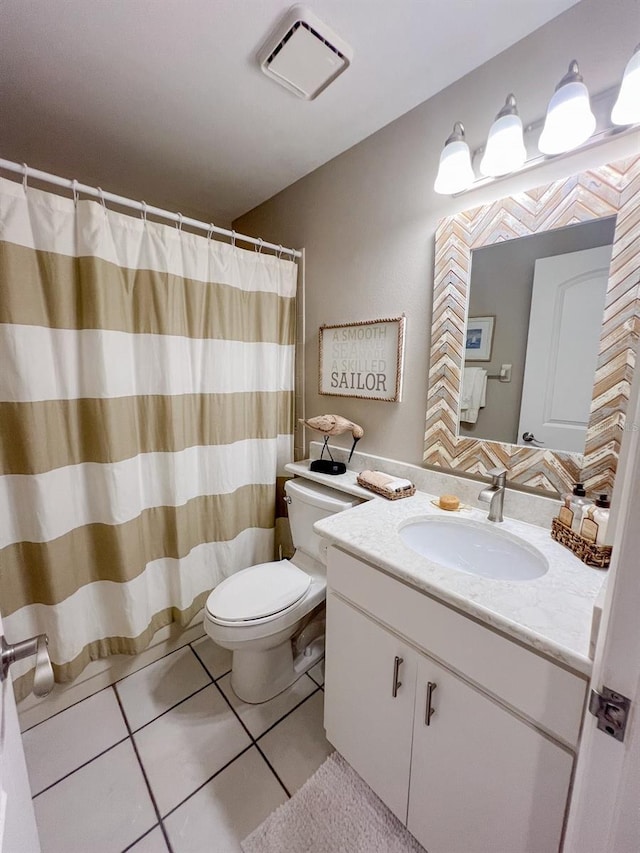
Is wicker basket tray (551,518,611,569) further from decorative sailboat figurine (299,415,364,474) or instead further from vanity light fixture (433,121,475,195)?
vanity light fixture (433,121,475,195)

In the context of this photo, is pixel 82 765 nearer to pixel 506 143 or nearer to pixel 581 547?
pixel 581 547

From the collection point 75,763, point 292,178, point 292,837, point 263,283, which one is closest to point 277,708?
point 292,837

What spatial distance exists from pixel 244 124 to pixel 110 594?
77.0 inches

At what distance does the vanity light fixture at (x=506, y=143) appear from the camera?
943 mm

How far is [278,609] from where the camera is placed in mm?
1239

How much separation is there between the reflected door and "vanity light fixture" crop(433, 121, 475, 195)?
36 cm

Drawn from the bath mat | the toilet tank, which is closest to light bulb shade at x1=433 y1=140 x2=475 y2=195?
the toilet tank

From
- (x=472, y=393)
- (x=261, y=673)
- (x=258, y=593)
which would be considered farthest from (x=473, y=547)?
(x=261, y=673)

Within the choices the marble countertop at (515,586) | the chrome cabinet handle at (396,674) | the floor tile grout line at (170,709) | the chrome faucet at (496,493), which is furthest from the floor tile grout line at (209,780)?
the chrome faucet at (496,493)

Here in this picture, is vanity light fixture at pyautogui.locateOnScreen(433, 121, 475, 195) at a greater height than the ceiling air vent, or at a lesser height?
lesser

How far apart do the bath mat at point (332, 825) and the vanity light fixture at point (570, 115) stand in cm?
196

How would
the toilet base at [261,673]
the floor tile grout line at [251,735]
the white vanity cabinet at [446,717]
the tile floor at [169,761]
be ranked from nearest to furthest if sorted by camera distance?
the white vanity cabinet at [446,717], the tile floor at [169,761], the floor tile grout line at [251,735], the toilet base at [261,673]

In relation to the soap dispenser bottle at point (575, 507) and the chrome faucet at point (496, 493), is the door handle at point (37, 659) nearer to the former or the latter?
the chrome faucet at point (496, 493)

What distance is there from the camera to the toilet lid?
1225 mm
